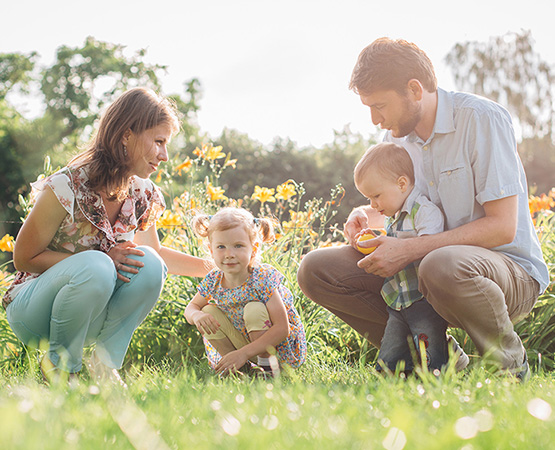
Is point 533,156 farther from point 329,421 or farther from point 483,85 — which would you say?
point 329,421

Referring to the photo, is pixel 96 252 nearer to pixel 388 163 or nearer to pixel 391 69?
pixel 388 163

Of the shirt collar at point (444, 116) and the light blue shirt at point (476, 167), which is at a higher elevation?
the shirt collar at point (444, 116)

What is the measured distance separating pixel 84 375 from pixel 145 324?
1.47 ft

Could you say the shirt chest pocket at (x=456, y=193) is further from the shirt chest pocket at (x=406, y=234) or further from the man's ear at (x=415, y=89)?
the man's ear at (x=415, y=89)

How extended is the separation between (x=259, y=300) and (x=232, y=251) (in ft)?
0.92

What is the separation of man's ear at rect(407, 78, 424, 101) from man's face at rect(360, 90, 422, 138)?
2cm

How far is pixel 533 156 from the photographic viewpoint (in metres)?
18.6

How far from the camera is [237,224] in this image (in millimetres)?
2896

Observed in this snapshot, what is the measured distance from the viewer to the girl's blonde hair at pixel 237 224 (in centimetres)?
289

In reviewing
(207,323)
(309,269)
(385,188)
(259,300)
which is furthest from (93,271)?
(385,188)

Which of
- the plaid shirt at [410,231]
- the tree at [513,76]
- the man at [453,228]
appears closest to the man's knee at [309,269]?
the man at [453,228]

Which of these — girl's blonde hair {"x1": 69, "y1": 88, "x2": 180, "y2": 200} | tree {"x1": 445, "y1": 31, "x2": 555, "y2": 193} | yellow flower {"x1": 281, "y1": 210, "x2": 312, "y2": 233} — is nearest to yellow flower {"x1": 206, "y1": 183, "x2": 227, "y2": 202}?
yellow flower {"x1": 281, "y1": 210, "x2": 312, "y2": 233}

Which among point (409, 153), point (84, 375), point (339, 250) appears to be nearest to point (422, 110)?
point (409, 153)

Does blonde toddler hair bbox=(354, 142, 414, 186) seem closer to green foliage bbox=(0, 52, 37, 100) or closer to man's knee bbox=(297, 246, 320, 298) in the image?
man's knee bbox=(297, 246, 320, 298)
